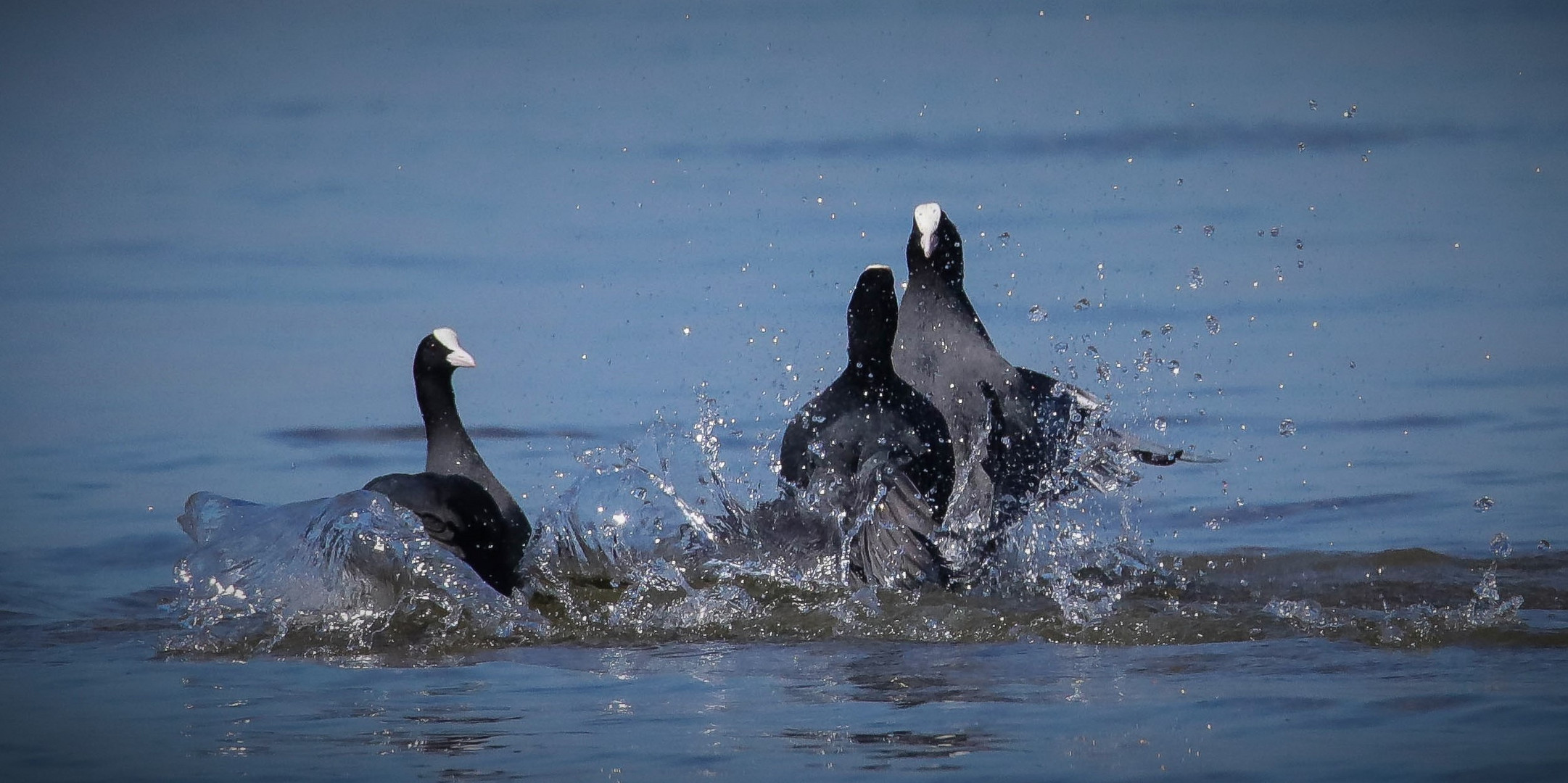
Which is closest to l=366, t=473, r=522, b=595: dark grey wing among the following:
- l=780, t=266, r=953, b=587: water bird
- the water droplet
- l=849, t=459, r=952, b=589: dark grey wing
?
l=780, t=266, r=953, b=587: water bird

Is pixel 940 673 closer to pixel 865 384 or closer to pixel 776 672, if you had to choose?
pixel 776 672

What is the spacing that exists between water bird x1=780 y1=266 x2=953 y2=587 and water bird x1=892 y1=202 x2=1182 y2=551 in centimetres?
34

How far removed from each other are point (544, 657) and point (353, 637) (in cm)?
52

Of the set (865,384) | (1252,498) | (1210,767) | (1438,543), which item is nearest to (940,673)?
(1210,767)

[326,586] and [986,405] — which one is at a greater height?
[986,405]

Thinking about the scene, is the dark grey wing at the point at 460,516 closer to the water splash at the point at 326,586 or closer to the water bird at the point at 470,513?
the water bird at the point at 470,513

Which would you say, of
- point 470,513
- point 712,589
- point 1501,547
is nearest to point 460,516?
point 470,513

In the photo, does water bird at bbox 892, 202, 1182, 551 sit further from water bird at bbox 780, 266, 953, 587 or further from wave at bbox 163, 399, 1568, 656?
water bird at bbox 780, 266, 953, 587

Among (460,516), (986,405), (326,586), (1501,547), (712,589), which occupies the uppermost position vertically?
(986,405)

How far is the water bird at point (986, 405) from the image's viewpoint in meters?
5.33

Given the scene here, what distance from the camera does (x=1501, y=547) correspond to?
5043 millimetres

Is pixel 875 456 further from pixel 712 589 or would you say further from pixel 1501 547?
pixel 1501 547

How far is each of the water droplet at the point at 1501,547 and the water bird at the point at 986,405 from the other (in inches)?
40.8

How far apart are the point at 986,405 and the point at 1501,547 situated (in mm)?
1590
